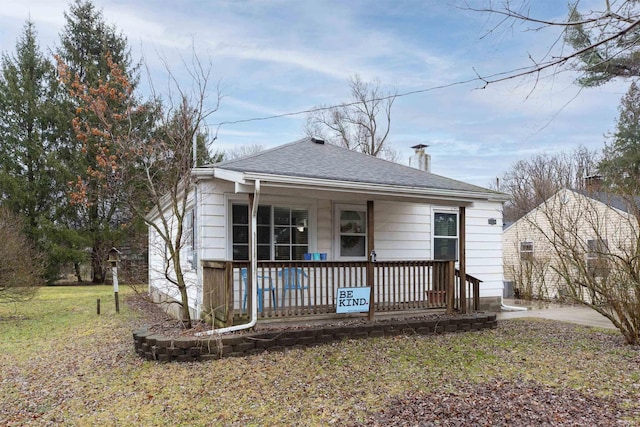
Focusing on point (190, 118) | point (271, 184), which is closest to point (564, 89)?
point (271, 184)

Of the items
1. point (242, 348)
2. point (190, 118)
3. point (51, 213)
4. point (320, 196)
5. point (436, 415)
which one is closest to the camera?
point (436, 415)

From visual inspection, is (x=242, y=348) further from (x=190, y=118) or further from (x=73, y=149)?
(x=73, y=149)

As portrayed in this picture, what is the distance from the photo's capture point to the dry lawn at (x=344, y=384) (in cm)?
404

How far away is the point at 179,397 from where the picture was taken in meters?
4.57

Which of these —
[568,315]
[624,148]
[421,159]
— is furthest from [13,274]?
[624,148]

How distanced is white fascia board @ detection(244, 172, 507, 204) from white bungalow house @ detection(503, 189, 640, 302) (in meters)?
1.30

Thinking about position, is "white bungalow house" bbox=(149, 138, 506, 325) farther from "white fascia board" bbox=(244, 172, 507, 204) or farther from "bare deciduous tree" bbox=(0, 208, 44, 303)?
"bare deciduous tree" bbox=(0, 208, 44, 303)

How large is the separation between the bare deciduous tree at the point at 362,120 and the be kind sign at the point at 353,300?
68.1 ft

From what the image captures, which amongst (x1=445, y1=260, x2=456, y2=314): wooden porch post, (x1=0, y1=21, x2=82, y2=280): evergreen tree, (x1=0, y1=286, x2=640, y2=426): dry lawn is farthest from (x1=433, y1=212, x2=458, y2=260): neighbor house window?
(x1=0, y1=21, x2=82, y2=280): evergreen tree

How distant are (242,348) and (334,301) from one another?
1.79 metres

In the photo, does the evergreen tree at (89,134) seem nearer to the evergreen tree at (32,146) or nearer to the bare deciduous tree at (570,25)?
the evergreen tree at (32,146)

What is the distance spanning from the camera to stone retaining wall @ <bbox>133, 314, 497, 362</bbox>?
5.77 metres

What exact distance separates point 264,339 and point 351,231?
328 cm

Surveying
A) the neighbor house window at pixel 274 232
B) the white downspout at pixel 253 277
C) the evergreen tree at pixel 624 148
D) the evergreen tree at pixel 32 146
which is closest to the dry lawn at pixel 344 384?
the white downspout at pixel 253 277
